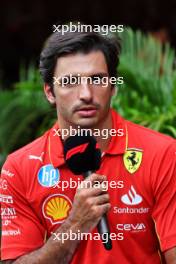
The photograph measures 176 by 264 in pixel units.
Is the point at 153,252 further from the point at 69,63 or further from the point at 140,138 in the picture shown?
the point at 69,63

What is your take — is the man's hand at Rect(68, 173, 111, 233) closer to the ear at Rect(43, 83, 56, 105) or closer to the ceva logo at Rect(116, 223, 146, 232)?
the ceva logo at Rect(116, 223, 146, 232)

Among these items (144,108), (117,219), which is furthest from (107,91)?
(144,108)

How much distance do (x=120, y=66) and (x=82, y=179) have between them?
7.60ft

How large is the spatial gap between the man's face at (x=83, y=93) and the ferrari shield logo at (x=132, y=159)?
0.24 metres

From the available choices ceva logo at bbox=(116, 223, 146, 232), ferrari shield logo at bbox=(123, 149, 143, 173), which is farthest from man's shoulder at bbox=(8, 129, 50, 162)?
ceva logo at bbox=(116, 223, 146, 232)

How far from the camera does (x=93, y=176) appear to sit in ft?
12.2

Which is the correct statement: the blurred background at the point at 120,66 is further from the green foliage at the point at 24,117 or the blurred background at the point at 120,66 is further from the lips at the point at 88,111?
the lips at the point at 88,111

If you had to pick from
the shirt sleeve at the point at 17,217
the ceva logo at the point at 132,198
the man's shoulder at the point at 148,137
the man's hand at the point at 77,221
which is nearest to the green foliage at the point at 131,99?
the man's shoulder at the point at 148,137

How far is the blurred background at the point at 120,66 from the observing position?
6.26 meters

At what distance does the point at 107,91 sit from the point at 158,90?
6.94 feet

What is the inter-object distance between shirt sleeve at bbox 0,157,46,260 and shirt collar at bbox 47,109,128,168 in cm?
19

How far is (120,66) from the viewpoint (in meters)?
6.38

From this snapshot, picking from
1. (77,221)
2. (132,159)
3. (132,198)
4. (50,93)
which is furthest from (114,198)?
(50,93)

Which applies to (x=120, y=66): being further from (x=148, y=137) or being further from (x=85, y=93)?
(x=85, y=93)
